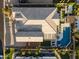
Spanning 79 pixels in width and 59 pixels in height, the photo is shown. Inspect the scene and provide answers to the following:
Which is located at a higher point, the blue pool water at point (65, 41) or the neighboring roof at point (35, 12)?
the neighboring roof at point (35, 12)

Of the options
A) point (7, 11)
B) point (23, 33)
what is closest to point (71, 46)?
point (23, 33)

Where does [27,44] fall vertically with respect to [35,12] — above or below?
below

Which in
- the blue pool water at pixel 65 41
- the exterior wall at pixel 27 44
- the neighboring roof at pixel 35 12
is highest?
the neighboring roof at pixel 35 12

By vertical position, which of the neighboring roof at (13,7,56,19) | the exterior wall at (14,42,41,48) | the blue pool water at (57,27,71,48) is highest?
the neighboring roof at (13,7,56,19)

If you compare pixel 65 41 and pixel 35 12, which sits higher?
pixel 35 12

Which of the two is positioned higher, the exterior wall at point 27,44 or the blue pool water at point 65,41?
the blue pool water at point 65,41

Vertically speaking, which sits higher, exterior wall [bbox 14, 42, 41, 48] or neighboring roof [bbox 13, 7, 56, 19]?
neighboring roof [bbox 13, 7, 56, 19]

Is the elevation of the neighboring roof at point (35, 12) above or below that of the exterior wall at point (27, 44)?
above

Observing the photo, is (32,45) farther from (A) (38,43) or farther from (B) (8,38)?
(B) (8,38)
